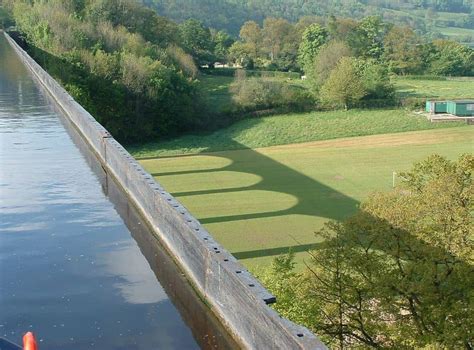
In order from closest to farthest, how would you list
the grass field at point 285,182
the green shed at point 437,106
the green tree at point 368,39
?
the grass field at point 285,182
the green shed at point 437,106
the green tree at point 368,39

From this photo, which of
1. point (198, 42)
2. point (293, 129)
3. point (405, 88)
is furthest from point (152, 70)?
point (198, 42)

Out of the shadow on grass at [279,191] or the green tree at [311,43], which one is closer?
the shadow on grass at [279,191]

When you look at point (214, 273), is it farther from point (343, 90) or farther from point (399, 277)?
point (343, 90)

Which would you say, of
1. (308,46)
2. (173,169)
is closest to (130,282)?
(173,169)

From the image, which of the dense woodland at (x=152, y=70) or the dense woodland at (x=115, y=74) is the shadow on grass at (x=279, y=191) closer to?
the dense woodland at (x=115, y=74)

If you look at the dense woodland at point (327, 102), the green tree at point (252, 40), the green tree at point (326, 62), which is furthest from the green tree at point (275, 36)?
the green tree at point (326, 62)

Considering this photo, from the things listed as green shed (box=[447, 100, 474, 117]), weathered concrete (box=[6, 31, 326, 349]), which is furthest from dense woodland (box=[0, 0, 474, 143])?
weathered concrete (box=[6, 31, 326, 349])
